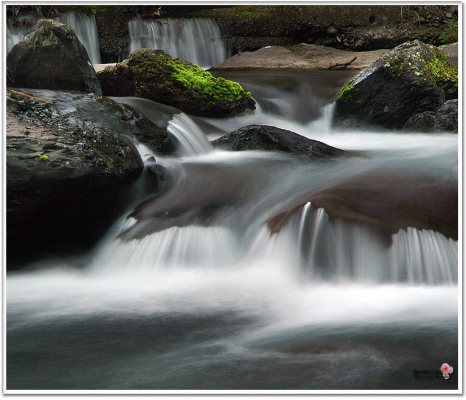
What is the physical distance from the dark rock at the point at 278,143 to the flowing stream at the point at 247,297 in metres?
0.18

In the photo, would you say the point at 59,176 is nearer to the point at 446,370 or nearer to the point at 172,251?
the point at 172,251

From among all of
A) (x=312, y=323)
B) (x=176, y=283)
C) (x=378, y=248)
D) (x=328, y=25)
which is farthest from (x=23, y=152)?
(x=328, y=25)

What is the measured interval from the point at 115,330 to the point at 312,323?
127 cm

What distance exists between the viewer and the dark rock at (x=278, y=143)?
5172 mm

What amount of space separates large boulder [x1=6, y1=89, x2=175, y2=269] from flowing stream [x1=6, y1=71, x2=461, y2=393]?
9.5 inches

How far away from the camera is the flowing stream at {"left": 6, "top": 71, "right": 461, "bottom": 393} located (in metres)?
2.25

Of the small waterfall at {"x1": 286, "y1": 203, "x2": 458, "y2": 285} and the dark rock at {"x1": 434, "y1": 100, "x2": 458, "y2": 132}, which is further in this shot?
the dark rock at {"x1": 434, "y1": 100, "x2": 458, "y2": 132}

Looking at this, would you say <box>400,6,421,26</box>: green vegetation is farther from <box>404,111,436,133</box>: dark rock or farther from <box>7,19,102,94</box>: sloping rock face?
<box>7,19,102,94</box>: sloping rock face

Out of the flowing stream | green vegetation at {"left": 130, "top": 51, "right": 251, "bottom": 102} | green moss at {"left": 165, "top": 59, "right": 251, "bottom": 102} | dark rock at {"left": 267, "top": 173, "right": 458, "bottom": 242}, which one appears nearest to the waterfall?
green vegetation at {"left": 130, "top": 51, "right": 251, "bottom": 102}

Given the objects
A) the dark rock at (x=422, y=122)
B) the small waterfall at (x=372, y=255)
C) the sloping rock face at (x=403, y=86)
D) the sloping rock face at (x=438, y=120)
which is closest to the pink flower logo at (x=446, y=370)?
the small waterfall at (x=372, y=255)

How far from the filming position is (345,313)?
2.80m

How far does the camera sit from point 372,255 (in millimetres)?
3230

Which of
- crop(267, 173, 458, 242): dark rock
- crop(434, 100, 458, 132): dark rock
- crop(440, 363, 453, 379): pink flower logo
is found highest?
crop(434, 100, 458, 132): dark rock
